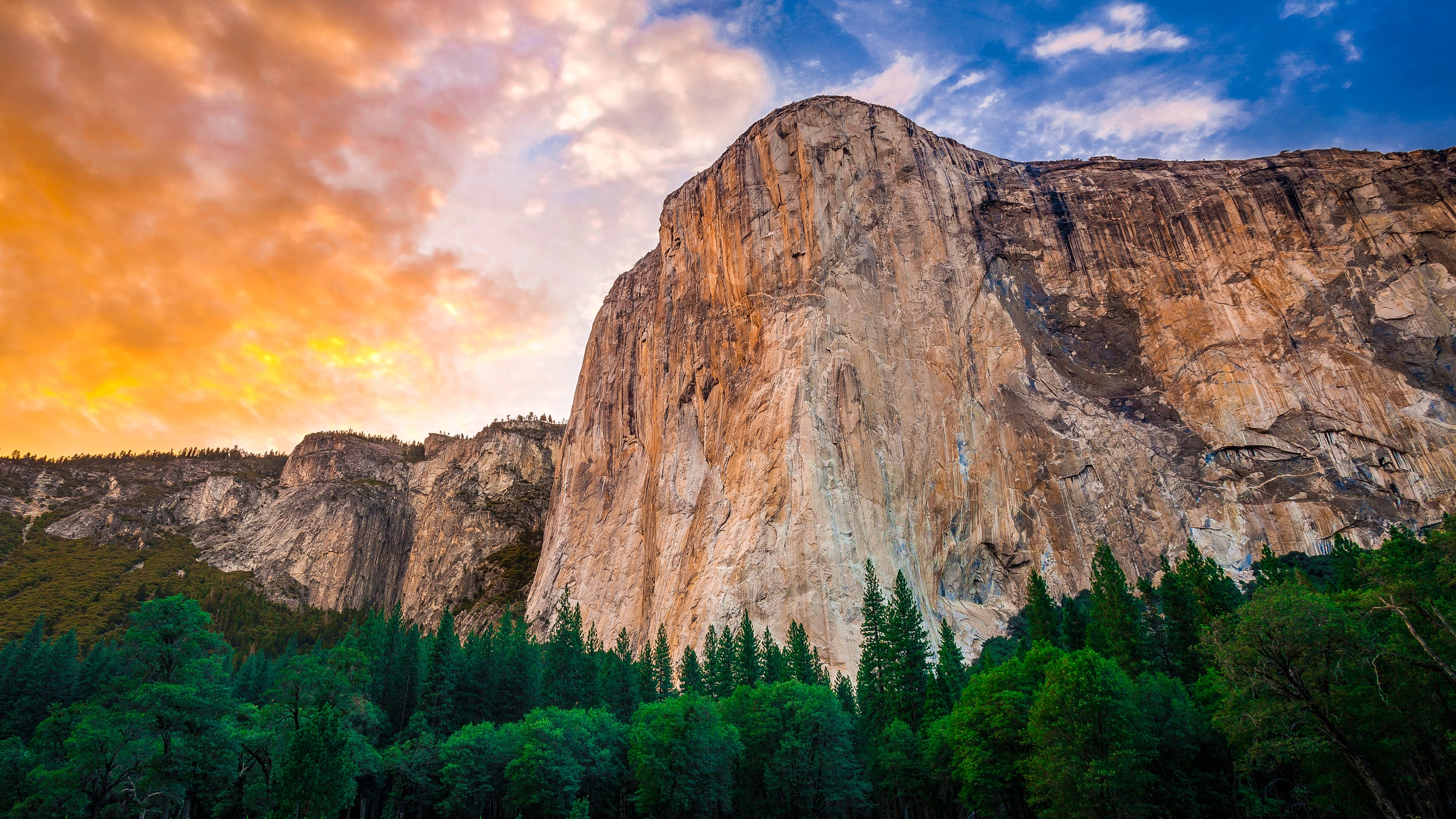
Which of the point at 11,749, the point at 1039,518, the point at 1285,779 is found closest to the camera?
the point at 1285,779

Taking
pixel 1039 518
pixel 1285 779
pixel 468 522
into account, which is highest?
→ pixel 468 522

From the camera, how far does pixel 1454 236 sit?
69.9 metres

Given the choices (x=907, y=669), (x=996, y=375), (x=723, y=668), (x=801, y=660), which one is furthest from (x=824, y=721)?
(x=996, y=375)

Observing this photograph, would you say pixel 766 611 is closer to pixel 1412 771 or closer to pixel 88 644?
pixel 1412 771

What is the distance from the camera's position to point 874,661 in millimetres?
41031

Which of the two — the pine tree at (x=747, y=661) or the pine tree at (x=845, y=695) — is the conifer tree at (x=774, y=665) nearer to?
the pine tree at (x=747, y=661)

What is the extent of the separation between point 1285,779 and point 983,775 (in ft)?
34.0

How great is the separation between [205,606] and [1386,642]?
12103 cm

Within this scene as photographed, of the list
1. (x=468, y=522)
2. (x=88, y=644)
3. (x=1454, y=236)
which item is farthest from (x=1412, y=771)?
(x=88, y=644)

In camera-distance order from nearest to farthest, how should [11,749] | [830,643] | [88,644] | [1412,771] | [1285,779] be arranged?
[1412,771]
[1285,779]
[11,749]
[830,643]
[88,644]

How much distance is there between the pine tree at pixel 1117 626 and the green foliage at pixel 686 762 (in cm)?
1709

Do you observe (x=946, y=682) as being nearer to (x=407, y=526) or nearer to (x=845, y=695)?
(x=845, y=695)

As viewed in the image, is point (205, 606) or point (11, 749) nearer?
point (11, 749)

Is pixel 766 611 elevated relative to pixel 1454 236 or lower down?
lower down
